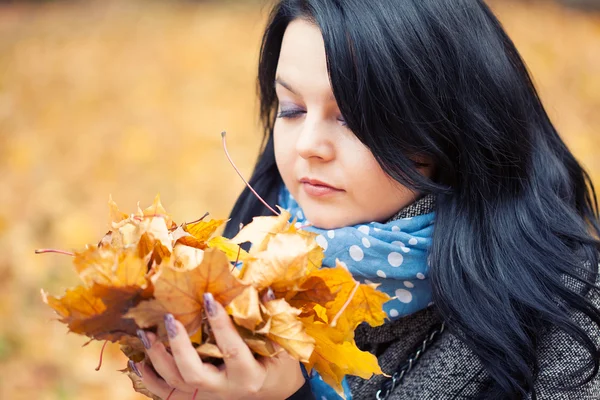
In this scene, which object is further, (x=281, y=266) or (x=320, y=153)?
(x=320, y=153)

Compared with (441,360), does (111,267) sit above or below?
above

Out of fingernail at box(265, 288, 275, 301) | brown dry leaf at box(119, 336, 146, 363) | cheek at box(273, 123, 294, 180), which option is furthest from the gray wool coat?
brown dry leaf at box(119, 336, 146, 363)

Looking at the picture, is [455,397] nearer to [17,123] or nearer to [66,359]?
[66,359]

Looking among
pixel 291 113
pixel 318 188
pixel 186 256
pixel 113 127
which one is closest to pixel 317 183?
pixel 318 188

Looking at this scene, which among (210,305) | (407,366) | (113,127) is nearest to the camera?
(210,305)

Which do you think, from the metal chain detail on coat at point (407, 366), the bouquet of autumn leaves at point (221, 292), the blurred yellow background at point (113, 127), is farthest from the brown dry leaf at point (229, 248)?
the blurred yellow background at point (113, 127)

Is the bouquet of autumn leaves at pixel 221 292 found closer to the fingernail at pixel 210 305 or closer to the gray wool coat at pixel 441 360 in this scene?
the fingernail at pixel 210 305

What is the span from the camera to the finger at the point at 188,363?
34.7 inches

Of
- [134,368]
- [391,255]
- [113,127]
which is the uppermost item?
[391,255]

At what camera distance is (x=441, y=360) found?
4.35ft

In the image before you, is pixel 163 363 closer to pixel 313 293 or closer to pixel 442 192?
pixel 313 293

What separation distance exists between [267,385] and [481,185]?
1.93 ft

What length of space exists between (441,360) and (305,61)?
2.14 feet

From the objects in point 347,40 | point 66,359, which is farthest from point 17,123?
point 347,40
